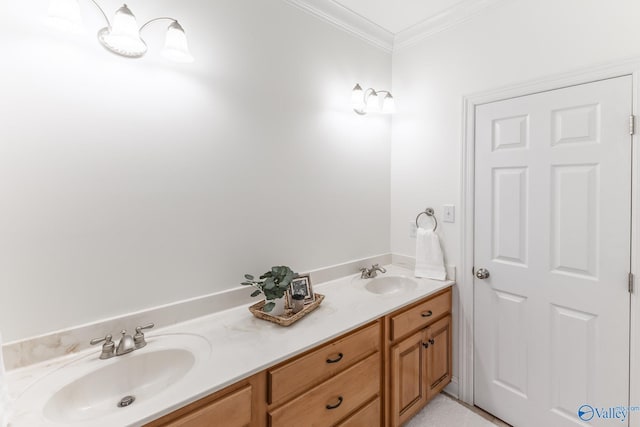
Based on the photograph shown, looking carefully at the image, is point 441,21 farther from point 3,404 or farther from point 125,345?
point 3,404

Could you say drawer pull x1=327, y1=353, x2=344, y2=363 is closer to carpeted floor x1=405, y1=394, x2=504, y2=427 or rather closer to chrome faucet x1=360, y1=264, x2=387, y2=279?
chrome faucet x1=360, y1=264, x2=387, y2=279

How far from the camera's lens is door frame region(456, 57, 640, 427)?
133 cm

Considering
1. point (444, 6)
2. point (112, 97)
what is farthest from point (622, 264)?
point (112, 97)

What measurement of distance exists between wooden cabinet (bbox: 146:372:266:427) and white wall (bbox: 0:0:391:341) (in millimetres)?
573

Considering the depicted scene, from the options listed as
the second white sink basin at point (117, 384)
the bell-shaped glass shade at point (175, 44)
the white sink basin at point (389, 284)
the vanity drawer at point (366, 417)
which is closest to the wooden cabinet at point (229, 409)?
the second white sink basin at point (117, 384)

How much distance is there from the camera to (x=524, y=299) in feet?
5.58

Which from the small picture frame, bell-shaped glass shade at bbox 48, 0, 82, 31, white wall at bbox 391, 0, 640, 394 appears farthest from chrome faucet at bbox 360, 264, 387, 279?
bell-shaped glass shade at bbox 48, 0, 82, 31

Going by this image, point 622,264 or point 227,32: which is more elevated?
point 227,32

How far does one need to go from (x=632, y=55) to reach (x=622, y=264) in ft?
3.17

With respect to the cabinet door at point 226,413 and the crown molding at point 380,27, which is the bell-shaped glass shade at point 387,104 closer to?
the crown molding at point 380,27

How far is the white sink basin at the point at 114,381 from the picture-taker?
0.89 meters

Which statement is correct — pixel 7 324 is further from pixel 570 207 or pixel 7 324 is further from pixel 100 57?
pixel 570 207

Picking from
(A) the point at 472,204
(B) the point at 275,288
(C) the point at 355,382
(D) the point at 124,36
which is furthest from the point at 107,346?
(A) the point at 472,204

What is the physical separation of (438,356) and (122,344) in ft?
5.80
